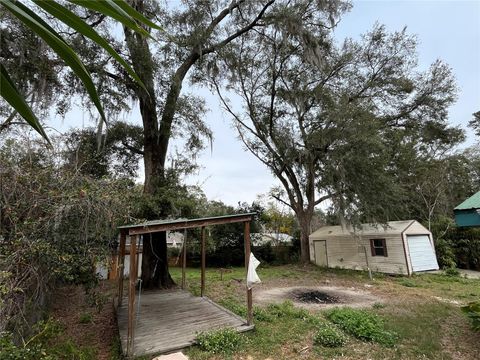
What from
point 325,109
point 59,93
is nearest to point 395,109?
point 325,109

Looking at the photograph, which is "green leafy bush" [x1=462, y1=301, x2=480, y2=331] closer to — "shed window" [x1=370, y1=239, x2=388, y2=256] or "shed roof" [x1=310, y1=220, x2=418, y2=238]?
"shed roof" [x1=310, y1=220, x2=418, y2=238]

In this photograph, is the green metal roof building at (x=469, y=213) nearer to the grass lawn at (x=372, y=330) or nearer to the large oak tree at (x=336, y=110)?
the grass lawn at (x=372, y=330)

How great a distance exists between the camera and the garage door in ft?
38.7

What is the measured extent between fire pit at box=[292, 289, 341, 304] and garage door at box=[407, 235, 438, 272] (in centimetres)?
565

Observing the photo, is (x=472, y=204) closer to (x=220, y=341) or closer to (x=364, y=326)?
(x=364, y=326)

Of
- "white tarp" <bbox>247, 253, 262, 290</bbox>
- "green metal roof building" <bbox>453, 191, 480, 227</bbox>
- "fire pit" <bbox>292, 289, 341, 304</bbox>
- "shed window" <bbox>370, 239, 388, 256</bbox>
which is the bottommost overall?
"fire pit" <bbox>292, 289, 341, 304</bbox>

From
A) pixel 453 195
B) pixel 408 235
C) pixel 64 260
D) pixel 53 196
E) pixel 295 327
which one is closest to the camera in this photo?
pixel 64 260

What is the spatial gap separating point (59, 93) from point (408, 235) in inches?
529

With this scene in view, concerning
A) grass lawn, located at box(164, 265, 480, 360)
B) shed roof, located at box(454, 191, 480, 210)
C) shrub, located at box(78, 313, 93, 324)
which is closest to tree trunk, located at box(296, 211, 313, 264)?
grass lawn, located at box(164, 265, 480, 360)

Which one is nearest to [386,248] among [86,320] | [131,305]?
[131,305]

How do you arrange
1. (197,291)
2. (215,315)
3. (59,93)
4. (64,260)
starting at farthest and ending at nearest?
(197,291) → (59,93) → (215,315) → (64,260)

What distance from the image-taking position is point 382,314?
20.2ft

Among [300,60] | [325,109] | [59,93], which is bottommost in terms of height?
[59,93]

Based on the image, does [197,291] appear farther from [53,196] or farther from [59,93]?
[59,93]
